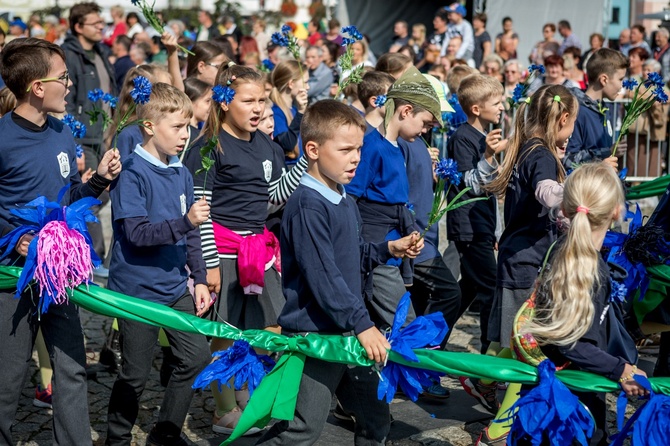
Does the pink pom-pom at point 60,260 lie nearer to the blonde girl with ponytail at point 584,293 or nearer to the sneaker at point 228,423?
the sneaker at point 228,423

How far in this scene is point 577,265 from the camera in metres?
3.73

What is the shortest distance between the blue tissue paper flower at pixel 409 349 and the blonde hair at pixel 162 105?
5.78ft

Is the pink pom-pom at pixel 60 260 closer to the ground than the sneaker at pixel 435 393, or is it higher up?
higher up

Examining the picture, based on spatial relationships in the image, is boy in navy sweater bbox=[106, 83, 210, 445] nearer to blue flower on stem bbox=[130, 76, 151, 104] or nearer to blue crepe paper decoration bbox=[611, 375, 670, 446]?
blue flower on stem bbox=[130, 76, 151, 104]

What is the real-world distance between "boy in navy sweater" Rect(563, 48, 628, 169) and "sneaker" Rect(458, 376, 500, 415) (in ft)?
5.63

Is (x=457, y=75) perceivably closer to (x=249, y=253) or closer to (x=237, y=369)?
(x=249, y=253)

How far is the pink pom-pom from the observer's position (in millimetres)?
4074

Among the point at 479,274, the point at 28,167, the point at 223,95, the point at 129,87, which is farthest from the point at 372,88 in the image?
the point at 28,167

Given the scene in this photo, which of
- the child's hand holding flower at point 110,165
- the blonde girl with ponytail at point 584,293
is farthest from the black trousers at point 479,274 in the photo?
the child's hand holding flower at point 110,165

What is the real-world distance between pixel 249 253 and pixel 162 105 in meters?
0.99

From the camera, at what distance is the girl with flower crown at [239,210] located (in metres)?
5.32

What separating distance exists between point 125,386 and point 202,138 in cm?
155

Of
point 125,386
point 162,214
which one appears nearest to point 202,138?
point 162,214

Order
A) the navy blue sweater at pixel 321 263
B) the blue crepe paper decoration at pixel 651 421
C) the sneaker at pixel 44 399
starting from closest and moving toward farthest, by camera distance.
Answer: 1. the blue crepe paper decoration at pixel 651 421
2. the navy blue sweater at pixel 321 263
3. the sneaker at pixel 44 399
